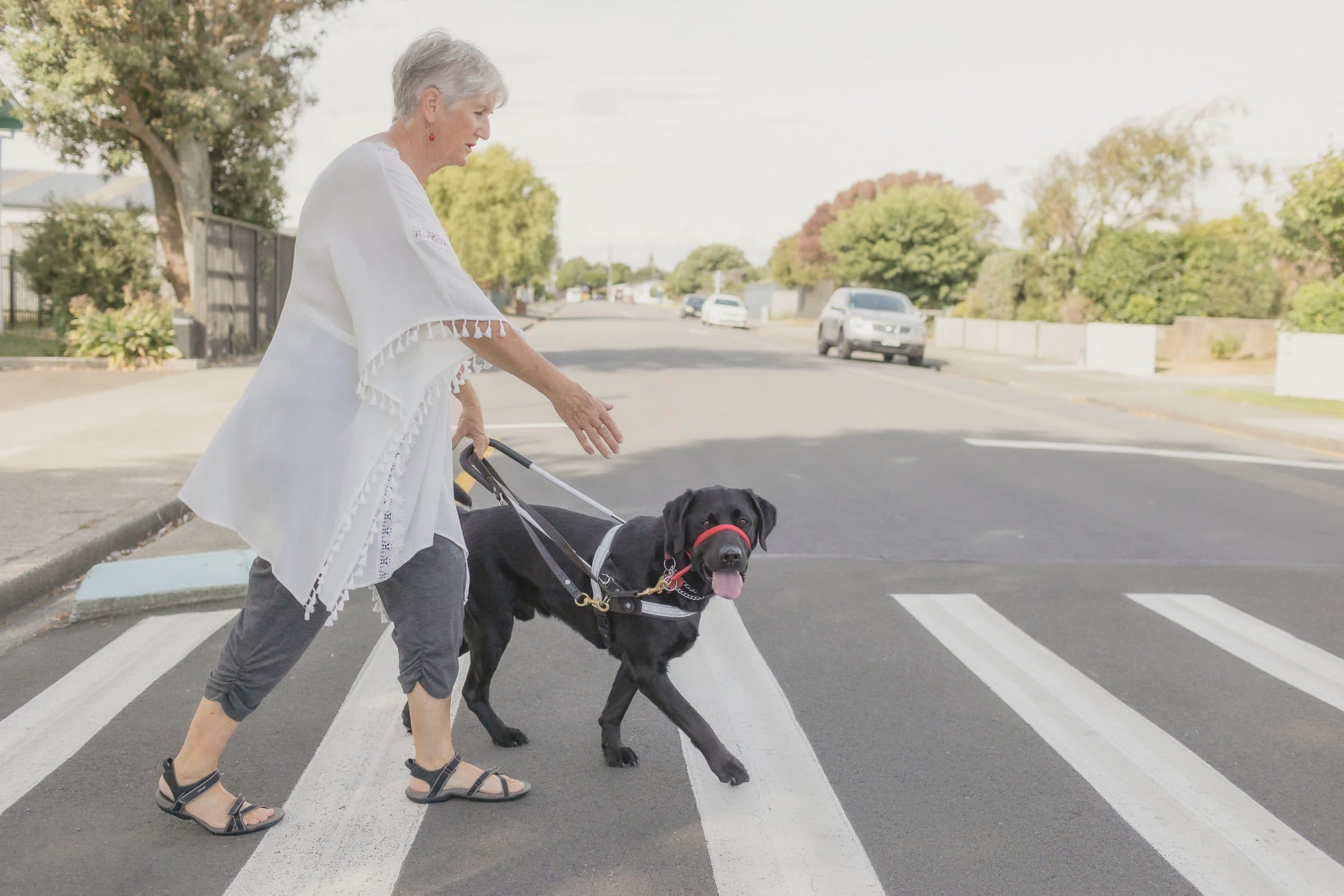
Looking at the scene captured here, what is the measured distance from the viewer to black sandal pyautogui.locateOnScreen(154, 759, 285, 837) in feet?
11.1

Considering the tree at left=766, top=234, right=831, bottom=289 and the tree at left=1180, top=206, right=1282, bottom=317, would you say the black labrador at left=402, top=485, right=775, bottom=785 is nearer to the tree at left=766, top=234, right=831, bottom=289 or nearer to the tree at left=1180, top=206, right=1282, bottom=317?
the tree at left=1180, top=206, right=1282, bottom=317

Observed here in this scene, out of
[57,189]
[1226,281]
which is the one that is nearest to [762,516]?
[1226,281]

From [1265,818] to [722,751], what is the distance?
1.67m

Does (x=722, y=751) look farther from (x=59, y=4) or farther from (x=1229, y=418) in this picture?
(x=59, y=4)

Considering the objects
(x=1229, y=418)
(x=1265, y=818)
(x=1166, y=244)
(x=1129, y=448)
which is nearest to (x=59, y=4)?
(x=1129, y=448)

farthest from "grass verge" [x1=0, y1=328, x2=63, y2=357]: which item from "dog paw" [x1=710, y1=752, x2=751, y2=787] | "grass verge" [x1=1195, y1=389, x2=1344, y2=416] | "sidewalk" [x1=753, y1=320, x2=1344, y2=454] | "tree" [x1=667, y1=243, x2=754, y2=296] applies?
"tree" [x1=667, y1=243, x2=754, y2=296]

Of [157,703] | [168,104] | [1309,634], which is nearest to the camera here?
[157,703]

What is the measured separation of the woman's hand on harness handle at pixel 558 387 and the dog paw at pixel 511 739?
136 centimetres

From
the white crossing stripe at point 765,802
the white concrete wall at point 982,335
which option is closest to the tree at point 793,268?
the white concrete wall at point 982,335

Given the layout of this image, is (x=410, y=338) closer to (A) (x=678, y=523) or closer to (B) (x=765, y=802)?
(A) (x=678, y=523)

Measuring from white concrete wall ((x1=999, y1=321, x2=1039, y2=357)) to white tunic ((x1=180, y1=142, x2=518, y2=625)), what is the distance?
2935cm

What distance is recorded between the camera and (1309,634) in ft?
19.3

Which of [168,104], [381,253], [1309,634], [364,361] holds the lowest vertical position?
[1309,634]

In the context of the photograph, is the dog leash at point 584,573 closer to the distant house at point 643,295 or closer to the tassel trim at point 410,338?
the tassel trim at point 410,338
